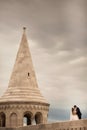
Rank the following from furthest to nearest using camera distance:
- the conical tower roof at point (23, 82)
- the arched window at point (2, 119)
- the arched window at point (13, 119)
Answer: the arched window at point (2, 119), the conical tower roof at point (23, 82), the arched window at point (13, 119)

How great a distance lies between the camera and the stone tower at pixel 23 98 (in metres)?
26.1

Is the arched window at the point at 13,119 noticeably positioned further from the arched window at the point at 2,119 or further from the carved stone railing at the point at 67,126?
the carved stone railing at the point at 67,126

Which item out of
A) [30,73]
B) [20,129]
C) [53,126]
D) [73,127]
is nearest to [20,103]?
[30,73]

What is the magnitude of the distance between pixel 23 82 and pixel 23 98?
1244 mm

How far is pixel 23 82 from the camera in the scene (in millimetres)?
27062

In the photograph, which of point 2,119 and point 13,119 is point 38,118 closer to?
point 13,119

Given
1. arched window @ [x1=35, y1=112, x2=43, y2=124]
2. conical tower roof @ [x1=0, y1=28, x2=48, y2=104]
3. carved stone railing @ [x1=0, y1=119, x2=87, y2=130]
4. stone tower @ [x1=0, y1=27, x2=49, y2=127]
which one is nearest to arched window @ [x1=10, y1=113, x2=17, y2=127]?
stone tower @ [x1=0, y1=27, x2=49, y2=127]

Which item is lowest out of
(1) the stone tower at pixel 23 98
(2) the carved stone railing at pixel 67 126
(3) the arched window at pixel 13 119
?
(2) the carved stone railing at pixel 67 126

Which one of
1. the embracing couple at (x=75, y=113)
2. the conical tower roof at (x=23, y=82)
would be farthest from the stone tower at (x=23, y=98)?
the embracing couple at (x=75, y=113)

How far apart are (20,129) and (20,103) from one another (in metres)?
7.26

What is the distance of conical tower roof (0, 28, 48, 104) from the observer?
26.4m

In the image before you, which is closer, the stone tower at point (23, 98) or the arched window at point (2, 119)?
the stone tower at point (23, 98)

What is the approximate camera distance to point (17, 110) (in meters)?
26.0

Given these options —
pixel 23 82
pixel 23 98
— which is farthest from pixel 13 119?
pixel 23 82
